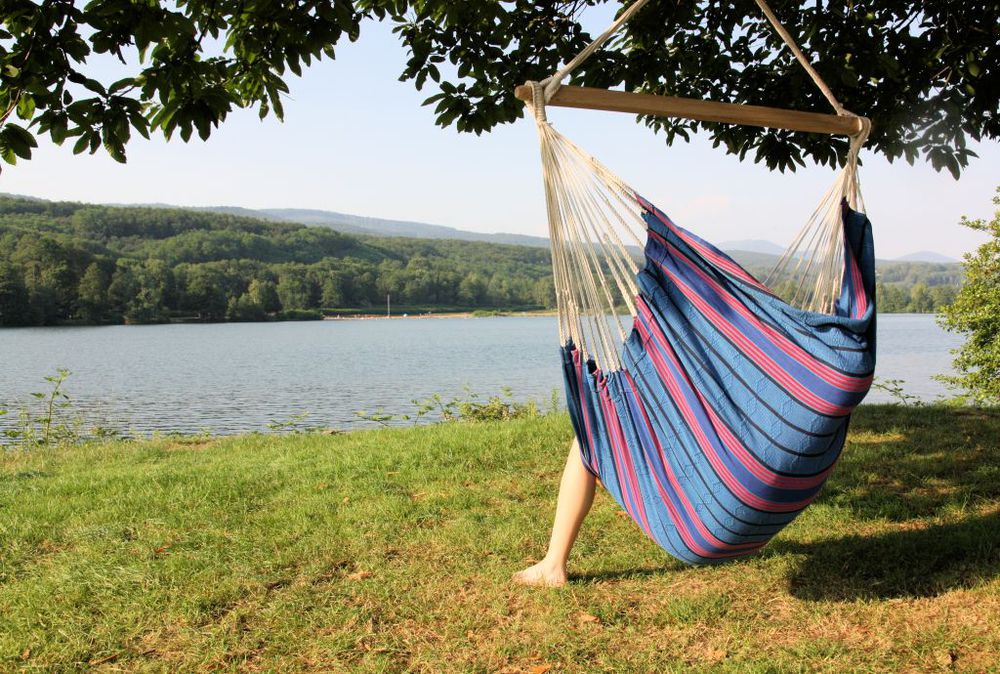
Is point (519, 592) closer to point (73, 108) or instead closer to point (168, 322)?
point (73, 108)

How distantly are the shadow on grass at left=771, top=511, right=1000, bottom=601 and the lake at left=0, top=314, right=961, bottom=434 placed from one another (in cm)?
590

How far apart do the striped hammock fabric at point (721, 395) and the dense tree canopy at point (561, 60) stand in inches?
53.0

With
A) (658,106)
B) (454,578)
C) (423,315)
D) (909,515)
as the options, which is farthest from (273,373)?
(423,315)

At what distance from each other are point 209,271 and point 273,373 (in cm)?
2494

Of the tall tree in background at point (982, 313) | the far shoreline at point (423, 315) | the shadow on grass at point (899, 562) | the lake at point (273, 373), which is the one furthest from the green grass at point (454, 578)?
the far shoreline at point (423, 315)

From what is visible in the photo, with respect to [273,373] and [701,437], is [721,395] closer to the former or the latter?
[701,437]

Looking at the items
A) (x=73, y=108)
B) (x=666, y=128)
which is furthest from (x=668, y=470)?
(x=666, y=128)

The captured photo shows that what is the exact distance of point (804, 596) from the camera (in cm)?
206

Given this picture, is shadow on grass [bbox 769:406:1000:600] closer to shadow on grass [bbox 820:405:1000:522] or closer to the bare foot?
shadow on grass [bbox 820:405:1000:522]

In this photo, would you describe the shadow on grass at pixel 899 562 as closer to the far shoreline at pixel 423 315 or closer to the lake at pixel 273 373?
the lake at pixel 273 373

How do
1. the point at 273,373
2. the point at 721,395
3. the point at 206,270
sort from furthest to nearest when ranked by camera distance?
the point at 206,270 → the point at 273,373 → the point at 721,395

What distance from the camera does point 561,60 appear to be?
11.5 ft

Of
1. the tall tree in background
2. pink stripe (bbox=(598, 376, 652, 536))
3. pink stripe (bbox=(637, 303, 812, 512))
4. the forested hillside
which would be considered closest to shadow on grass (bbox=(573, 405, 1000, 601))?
pink stripe (bbox=(598, 376, 652, 536))

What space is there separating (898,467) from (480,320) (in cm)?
4037
